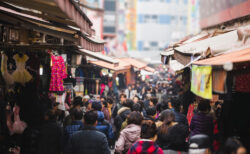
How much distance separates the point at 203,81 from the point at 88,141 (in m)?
2.10

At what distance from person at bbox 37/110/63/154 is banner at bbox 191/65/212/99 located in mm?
2646

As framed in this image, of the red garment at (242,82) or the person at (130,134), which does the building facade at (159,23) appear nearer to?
the person at (130,134)

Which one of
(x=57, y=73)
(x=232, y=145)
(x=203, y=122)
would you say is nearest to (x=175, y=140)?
(x=203, y=122)

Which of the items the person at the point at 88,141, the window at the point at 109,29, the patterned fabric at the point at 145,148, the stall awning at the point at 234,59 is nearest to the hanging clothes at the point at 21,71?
the person at the point at 88,141

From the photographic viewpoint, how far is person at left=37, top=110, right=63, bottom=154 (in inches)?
248

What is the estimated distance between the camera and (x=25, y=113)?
7.41 meters

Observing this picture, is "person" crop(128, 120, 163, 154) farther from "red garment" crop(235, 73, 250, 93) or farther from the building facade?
the building facade

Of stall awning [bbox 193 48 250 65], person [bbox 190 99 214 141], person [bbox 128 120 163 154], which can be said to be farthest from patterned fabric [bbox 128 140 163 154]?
person [bbox 190 99 214 141]

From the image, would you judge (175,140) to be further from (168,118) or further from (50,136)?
(50,136)

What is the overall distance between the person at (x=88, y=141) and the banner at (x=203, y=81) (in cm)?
181

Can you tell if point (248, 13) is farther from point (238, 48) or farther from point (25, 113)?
point (25, 113)

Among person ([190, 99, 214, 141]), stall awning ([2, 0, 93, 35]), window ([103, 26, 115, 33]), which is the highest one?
window ([103, 26, 115, 33])

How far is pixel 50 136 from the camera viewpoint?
6312 millimetres

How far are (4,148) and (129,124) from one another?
246 cm
